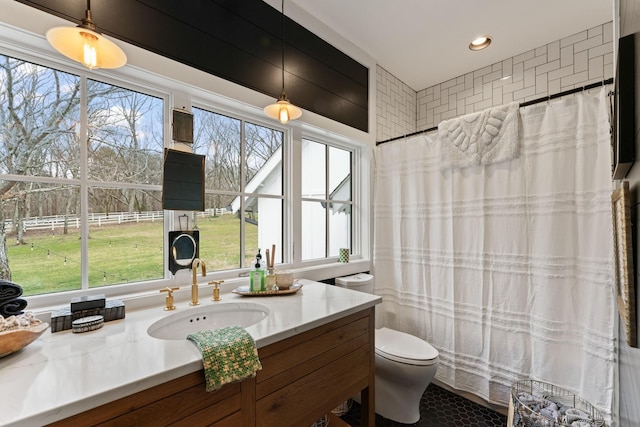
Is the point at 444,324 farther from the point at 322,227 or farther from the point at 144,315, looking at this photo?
the point at 144,315

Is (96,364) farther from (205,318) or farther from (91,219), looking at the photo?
(91,219)

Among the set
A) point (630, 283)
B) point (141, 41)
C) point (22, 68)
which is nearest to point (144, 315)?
point (22, 68)

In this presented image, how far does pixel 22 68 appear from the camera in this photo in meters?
1.12

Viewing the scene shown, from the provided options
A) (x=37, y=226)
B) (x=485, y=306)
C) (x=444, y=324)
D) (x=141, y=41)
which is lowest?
(x=444, y=324)

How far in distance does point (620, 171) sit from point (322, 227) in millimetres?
1772

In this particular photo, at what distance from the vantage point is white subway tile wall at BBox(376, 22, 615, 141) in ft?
6.66

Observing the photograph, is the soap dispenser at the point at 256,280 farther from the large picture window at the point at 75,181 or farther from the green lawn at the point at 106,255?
the large picture window at the point at 75,181

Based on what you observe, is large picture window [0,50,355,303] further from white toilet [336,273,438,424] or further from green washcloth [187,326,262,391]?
white toilet [336,273,438,424]

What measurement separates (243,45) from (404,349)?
2.12 metres

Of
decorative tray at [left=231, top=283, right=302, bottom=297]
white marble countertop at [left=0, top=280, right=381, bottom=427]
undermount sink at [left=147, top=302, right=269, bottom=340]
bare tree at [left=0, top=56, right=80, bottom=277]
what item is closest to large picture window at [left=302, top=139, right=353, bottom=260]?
decorative tray at [left=231, top=283, right=302, bottom=297]

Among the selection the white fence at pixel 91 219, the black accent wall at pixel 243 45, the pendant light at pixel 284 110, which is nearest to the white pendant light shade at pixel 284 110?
the pendant light at pixel 284 110

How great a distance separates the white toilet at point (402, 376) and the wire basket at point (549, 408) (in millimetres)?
423

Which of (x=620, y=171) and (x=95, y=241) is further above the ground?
(x=620, y=171)

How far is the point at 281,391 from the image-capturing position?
1059 millimetres
